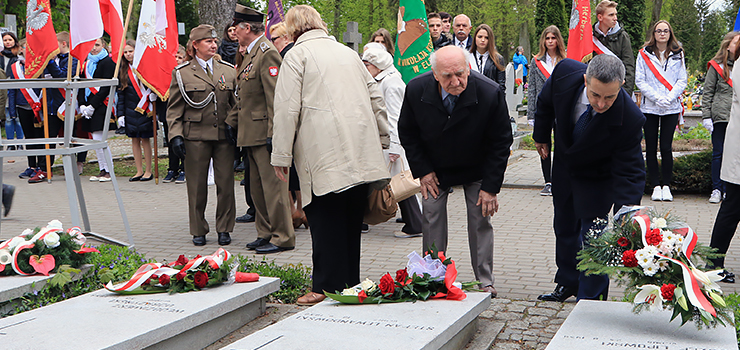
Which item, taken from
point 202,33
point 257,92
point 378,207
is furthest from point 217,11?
point 378,207

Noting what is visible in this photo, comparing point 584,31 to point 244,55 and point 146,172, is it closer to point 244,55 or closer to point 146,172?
point 244,55

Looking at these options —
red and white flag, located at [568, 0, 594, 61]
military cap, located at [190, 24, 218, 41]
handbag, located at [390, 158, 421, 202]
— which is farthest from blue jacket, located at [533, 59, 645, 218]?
red and white flag, located at [568, 0, 594, 61]

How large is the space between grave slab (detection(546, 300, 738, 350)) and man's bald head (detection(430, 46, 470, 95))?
5.36 ft

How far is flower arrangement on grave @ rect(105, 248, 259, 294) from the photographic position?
4621 mm

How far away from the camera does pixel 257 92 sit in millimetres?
6605

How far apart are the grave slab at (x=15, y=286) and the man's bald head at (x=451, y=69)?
9.55 ft

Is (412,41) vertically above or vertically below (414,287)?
above

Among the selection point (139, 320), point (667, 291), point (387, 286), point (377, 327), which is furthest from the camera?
point (387, 286)

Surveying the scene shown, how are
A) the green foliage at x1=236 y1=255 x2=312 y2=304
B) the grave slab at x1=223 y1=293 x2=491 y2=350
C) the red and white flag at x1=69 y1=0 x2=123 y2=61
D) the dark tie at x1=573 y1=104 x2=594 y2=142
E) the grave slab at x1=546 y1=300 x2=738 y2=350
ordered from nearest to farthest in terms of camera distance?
the grave slab at x1=546 y1=300 x2=738 y2=350 < the grave slab at x1=223 y1=293 x2=491 y2=350 < the dark tie at x1=573 y1=104 x2=594 y2=142 < the green foliage at x1=236 y1=255 x2=312 y2=304 < the red and white flag at x1=69 y1=0 x2=123 y2=61

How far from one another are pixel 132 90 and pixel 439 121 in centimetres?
763

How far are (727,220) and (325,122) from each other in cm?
316

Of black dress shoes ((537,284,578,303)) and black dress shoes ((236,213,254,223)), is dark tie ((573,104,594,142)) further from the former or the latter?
black dress shoes ((236,213,254,223))

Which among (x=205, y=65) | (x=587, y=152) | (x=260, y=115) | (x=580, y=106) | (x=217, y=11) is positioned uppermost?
(x=217, y=11)

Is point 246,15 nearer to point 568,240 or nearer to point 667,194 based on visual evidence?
point 568,240
